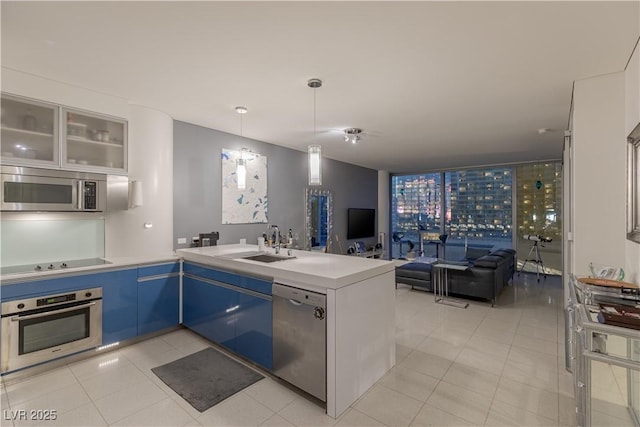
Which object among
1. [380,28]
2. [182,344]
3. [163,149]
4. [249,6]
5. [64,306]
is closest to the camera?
[249,6]

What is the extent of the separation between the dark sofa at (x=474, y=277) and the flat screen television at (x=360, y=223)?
179 cm

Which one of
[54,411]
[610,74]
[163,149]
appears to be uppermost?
[610,74]

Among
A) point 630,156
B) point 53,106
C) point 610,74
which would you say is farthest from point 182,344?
point 610,74

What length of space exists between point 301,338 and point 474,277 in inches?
138

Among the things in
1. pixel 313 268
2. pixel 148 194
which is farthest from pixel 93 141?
pixel 313 268

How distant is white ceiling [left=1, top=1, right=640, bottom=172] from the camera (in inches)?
70.9

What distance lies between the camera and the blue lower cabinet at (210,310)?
2877 mm

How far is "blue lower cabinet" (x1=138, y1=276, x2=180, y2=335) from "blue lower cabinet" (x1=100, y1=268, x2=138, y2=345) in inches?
2.4

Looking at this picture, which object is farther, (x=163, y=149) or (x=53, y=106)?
(x=163, y=149)

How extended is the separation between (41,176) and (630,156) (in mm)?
4823

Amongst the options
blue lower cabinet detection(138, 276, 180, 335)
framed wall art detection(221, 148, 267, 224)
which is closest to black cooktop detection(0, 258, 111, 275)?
blue lower cabinet detection(138, 276, 180, 335)

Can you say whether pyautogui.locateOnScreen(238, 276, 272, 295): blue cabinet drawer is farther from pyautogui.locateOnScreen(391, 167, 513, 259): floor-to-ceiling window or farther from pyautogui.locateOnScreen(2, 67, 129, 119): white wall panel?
pyautogui.locateOnScreen(391, 167, 513, 259): floor-to-ceiling window

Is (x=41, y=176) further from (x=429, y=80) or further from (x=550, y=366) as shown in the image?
(x=550, y=366)

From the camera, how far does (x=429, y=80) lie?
8.91ft
